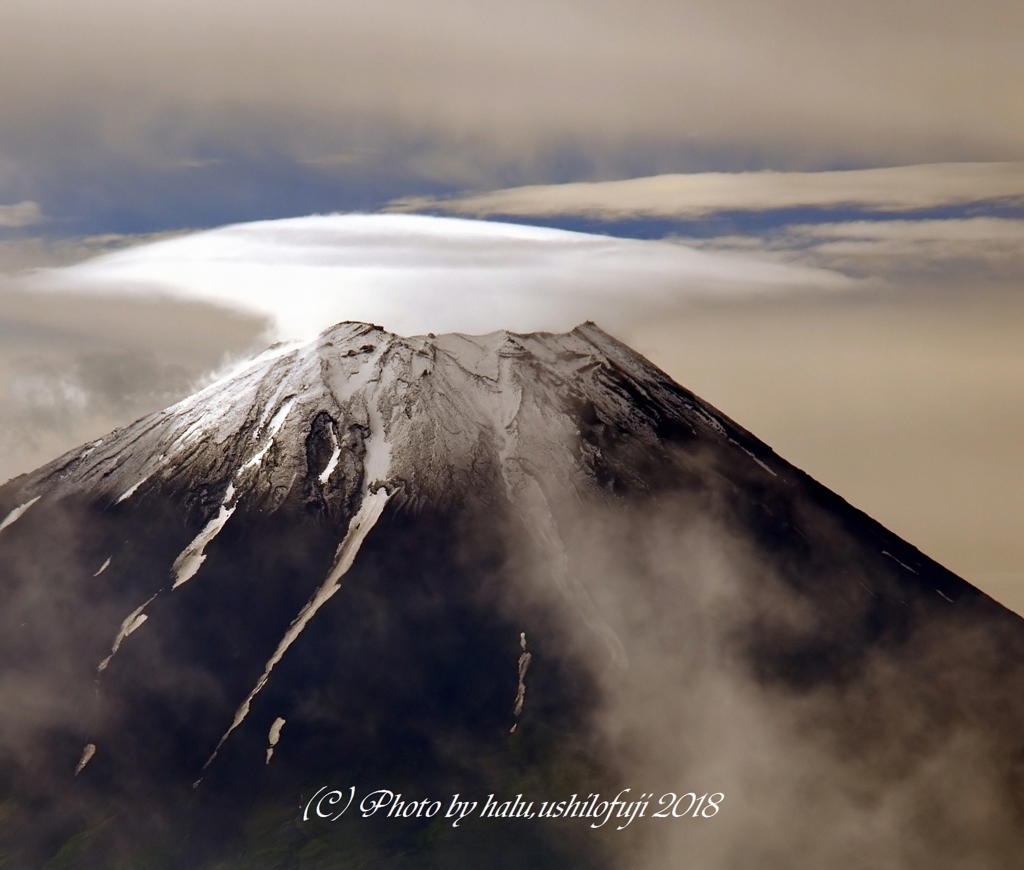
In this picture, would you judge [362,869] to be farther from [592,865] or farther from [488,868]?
[592,865]

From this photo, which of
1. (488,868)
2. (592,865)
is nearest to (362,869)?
(488,868)
